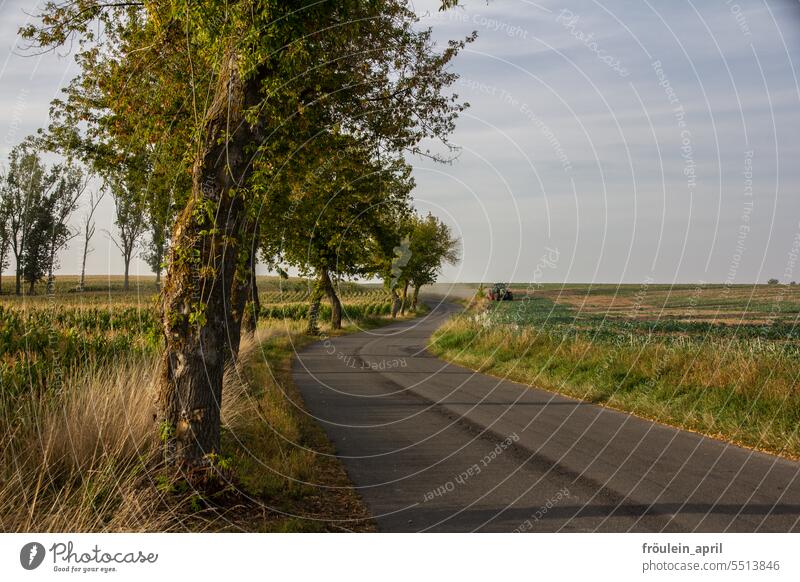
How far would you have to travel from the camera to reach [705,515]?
6.98 metres

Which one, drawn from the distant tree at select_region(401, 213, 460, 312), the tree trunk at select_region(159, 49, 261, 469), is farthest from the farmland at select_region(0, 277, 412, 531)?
the distant tree at select_region(401, 213, 460, 312)

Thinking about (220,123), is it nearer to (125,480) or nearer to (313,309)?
(125,480)

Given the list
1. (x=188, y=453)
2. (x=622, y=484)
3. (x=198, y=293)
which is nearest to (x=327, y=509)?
(x=188, y=453)

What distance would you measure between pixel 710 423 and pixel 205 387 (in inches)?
329

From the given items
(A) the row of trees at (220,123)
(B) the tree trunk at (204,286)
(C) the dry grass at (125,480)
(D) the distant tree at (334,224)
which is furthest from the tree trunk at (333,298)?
(B) the tree trunk at (204,286)

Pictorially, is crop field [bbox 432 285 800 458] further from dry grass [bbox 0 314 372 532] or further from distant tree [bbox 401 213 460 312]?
distant tree [bbox 401 213 460 312]

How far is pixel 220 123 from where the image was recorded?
25.6 feet

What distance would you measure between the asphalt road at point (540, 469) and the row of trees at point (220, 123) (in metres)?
2.63

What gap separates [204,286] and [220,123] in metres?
1.88

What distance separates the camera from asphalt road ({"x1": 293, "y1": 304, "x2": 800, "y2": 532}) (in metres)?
7.04

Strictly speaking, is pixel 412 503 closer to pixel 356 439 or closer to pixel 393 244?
pixel 356 439

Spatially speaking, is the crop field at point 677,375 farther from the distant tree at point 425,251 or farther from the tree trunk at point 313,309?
the distant tree at point 425,251

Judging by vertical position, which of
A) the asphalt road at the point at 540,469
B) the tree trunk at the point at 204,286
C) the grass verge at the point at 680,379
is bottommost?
the asphalt road at the point at 540,469

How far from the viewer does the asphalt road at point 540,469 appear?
7035 mm
